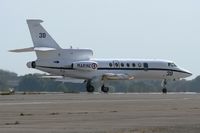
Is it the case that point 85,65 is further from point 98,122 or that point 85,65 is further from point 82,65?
point 98,122

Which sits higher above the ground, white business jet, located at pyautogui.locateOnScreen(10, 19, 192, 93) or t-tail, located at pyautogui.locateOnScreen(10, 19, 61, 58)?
t-tail, located at pyautogui.locateOnScreen(10, 19, 61, 58)

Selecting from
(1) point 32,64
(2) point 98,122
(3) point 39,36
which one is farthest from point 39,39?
(2) point 98,122

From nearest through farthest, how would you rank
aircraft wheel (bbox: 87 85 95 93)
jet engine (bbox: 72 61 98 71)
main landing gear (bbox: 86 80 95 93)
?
jet engine (bbox: 72 61 98 71) → aircraft wheel (bbox: 87 85 95 93) → main landing gear (bbox: 86 80 95 93)

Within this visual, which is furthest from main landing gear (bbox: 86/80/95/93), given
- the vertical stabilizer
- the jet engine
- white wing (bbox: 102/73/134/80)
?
the vertical stabilizer

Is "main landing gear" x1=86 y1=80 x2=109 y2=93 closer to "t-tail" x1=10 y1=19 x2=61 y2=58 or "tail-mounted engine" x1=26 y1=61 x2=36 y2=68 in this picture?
"t-tail" x1=10 y1=19 x2=61 y2=58

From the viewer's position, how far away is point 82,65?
80.7 m

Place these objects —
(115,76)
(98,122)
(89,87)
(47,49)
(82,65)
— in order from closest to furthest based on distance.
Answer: (98,122), (47,49), (82,65), (89,87), (115,76)

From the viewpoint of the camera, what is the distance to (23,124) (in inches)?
992

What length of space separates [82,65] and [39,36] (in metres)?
5.80

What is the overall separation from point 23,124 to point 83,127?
2556 millimetres

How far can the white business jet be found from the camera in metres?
79.9

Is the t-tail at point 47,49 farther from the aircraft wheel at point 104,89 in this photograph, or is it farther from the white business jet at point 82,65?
the aircraft wheel at point 104,89

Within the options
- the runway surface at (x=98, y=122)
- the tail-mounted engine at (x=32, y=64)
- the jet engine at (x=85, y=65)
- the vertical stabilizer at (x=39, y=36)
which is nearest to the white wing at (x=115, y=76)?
the jet engine at (x=85, y=65)

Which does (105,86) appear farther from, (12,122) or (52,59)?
(12,122)
